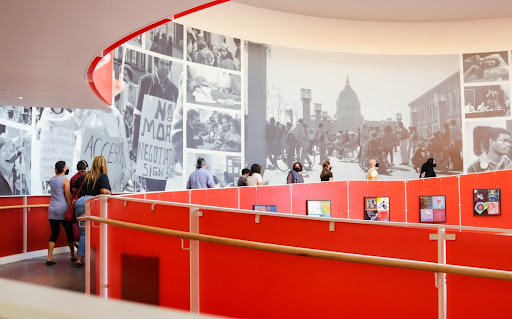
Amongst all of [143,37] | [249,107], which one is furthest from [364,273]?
[249,107]

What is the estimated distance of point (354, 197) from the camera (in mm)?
15125

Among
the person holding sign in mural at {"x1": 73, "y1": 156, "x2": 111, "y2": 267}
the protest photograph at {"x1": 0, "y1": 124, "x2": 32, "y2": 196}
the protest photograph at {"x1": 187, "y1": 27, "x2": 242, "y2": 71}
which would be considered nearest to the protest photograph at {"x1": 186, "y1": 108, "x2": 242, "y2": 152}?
the protest photograph at {"x1": 187, "y1": 27, "x2": 242, "y2": 71}

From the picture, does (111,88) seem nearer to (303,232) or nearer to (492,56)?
(303,232)

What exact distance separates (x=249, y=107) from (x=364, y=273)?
58.6 feet

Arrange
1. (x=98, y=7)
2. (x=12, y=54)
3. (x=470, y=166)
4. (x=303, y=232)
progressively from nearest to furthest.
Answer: (x=303, y=232) < (x=98, y=7) < (x=12, y=54) < (x=470, y=166)

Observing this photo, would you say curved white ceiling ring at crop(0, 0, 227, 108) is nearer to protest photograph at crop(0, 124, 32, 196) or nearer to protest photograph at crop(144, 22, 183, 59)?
protest photograph at crop(0, 124, 32, 196)

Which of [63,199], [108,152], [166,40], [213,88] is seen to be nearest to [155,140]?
[108,152]

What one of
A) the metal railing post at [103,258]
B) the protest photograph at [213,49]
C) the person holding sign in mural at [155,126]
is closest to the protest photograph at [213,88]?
the protest photograph at [213,49]

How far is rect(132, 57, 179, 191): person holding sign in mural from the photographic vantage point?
1602 centimetres

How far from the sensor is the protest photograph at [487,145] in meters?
23.6

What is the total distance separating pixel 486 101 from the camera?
24.0 meters

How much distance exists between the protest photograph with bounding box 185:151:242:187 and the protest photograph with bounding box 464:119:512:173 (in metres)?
10.2

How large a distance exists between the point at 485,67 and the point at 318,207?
14.0 m

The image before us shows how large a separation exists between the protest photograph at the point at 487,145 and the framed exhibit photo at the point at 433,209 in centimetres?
923
